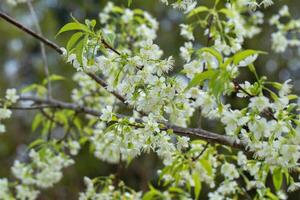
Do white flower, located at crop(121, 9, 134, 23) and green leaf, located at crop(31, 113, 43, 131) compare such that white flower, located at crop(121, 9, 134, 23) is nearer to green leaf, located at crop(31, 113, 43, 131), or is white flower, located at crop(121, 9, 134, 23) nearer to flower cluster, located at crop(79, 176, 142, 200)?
green leaf, located at crop(31, 113, 43, 131)

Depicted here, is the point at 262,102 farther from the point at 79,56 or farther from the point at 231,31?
the point at 231,31

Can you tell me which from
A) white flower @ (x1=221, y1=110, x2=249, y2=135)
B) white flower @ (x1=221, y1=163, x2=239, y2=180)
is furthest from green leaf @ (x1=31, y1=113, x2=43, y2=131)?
white flower @ (x1=221, y1=110, x2=249, y2=135)

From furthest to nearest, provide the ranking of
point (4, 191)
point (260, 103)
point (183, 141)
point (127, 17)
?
1. point (127, 17)
2. point (4, 191)
3. point (183, 141)
4. point (260, 103)

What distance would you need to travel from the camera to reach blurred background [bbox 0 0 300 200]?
21.3 ft

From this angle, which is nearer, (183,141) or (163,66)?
(163,66)

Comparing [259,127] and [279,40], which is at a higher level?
[279,40]

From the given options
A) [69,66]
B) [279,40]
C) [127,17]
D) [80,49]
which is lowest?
[80,49]

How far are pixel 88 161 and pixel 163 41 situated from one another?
2.03 m

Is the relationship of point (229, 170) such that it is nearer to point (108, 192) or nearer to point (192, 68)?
point (108, 192)

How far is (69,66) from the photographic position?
7.64 metres

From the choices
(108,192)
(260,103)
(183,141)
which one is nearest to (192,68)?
(183,141)

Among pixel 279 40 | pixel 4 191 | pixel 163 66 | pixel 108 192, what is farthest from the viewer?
pixel 279 40

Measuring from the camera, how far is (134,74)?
1324 mm

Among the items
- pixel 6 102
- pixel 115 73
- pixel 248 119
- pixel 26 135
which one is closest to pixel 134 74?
pixel 115 73
